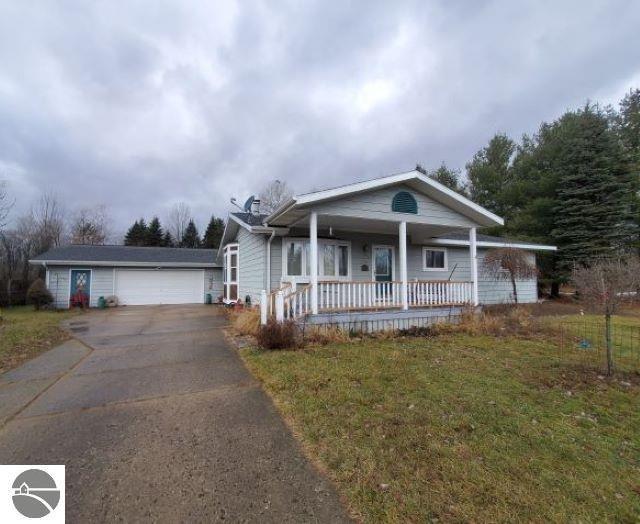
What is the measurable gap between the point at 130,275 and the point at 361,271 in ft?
46.1

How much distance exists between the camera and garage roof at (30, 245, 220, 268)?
15.9 m

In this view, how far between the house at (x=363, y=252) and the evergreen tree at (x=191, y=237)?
30579 mm

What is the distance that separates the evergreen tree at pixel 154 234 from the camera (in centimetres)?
3698

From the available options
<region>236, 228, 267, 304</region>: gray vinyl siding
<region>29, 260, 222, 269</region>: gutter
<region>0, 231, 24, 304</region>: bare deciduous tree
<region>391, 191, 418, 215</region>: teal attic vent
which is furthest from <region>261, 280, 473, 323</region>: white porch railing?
<region>0, 231, 24, 304</region>: bare deciduous tree

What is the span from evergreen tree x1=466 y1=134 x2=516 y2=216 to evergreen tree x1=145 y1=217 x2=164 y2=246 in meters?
36.2

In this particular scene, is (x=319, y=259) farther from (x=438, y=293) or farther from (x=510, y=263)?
(x=510, y=263)

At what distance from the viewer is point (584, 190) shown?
17.1 m

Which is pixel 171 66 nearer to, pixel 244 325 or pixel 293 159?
pixel 244 325

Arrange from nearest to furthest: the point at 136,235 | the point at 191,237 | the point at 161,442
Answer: the point at 161,442 → the point at 136,235 → the point at 191,237

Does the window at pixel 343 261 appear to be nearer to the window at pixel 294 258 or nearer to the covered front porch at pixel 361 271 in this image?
the covered front porch at pixel 361 271

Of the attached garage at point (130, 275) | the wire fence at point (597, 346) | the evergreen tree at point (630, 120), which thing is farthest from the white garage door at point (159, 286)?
the evergreen tree at point (630, 120)

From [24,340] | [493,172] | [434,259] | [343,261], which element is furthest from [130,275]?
[493,172]

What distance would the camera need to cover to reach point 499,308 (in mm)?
12227

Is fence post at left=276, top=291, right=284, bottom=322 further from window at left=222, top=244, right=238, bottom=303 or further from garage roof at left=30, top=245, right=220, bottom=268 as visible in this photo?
garage roof at left=30, top=245, right=220, bottom=268
